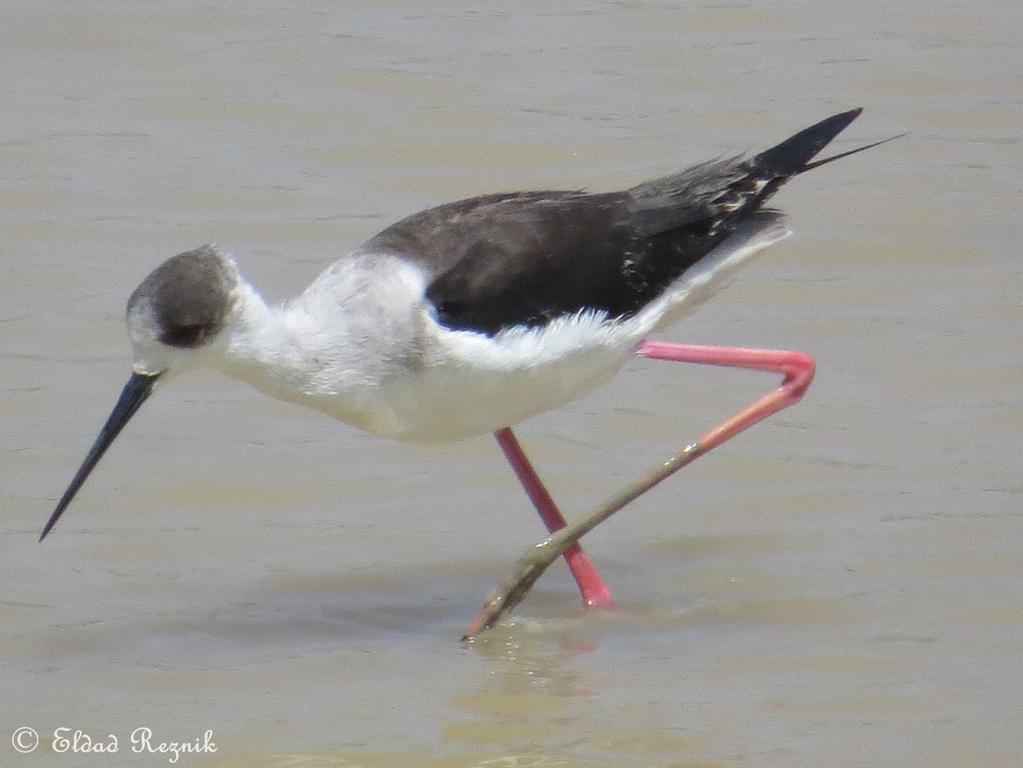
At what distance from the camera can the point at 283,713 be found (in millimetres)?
5770

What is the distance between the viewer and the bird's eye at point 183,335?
596 cm

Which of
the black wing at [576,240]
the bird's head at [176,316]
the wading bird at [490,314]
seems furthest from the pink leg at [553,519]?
the bird's head at [176,316]

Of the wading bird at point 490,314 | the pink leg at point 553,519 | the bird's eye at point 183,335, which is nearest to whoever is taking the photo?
the bird's eye at point 183,335

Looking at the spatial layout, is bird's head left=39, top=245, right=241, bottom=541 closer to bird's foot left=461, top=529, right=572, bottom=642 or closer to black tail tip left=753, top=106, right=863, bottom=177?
bird's foot left=461, top=529, right=572, bottom=642

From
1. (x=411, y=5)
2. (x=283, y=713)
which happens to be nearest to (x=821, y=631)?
(x=283, y=713)

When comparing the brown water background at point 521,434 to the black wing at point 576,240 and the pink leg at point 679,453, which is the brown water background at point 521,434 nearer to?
the pink leg at point 679,453

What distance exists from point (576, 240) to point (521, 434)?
1480 mm

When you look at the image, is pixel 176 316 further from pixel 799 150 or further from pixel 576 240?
pixel 799 150

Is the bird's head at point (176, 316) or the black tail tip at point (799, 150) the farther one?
the black tail tip at point (799, 150)

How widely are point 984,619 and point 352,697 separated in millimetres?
1840

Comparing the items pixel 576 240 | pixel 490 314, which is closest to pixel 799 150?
pixel 576 240

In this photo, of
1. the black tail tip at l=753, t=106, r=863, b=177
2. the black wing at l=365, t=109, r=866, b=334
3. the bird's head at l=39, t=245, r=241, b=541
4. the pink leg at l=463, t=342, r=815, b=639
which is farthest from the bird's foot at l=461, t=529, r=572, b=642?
the black tail tip at l=753, t=106, r=863, b=177

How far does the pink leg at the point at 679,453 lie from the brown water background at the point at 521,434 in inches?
5.5

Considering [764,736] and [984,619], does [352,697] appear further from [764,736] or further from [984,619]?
[984,619]
